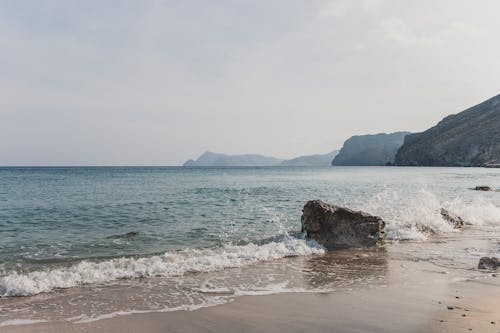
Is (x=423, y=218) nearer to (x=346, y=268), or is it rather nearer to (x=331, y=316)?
(x=346, y=268)

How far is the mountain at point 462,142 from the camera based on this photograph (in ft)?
438

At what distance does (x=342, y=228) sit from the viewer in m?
14.7

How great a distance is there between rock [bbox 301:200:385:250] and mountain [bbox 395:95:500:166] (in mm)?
137547

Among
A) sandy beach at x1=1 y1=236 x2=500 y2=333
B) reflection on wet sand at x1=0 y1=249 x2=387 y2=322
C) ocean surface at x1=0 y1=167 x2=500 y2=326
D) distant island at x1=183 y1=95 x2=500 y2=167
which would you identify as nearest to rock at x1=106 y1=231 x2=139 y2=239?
ocean surface at x1=0 y1=167 x2=500 y2=326

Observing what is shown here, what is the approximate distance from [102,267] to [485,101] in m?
189

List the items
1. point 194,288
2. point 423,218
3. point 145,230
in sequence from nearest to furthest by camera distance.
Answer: point 194,288, point 145,230, point 423,218

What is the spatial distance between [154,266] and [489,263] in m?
9.33

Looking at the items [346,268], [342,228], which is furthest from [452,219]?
[346,268]

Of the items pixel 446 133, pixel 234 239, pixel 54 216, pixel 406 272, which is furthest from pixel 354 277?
pixel 446 133

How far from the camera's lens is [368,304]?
757 centimetres

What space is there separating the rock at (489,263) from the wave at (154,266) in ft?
15.8

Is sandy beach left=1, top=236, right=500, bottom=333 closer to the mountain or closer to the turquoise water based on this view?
the turquoise water

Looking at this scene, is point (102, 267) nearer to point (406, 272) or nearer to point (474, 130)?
point (406, 272)

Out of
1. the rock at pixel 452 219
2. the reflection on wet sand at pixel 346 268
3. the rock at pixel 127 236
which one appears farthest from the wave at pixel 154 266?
the rock at pixel 452 219
